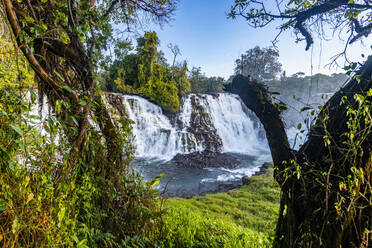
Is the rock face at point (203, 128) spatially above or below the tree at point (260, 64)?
below

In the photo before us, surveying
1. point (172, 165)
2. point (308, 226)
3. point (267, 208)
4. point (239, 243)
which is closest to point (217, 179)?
point (172, 165)

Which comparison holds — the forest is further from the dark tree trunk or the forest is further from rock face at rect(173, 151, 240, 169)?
rock face at rect(173, 151, 240, 169)

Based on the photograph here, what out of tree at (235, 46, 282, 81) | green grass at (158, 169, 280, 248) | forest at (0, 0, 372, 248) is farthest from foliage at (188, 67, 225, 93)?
forest at (0, 0, 372, 248)

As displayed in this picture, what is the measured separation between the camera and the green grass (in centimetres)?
232

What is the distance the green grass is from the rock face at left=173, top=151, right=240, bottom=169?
3.03 m

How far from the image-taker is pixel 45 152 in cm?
150

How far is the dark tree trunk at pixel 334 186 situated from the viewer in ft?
3.71

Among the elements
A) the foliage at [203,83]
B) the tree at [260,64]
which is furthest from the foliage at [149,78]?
the tree at [260,64]

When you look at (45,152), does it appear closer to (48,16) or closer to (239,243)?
(48,16)

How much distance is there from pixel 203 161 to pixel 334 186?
1155cm

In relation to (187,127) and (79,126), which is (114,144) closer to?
(79,126)

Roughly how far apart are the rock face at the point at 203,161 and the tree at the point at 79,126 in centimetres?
962

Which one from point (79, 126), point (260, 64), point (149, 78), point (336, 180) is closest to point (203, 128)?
point (149, 78)

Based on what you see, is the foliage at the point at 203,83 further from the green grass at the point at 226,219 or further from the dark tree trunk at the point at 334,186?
the dark tree trunk at the point at 334,186
